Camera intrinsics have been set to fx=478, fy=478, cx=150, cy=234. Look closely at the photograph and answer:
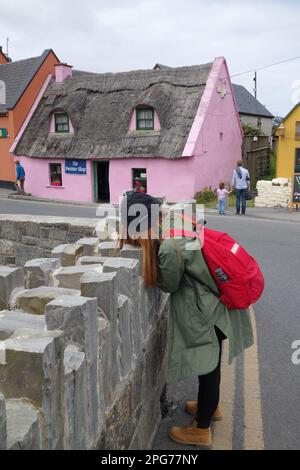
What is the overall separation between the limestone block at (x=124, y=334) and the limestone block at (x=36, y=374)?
0.89m

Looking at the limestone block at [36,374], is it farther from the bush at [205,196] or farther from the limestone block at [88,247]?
the bush at [205,196]

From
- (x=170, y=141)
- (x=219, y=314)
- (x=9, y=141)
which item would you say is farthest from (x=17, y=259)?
(x=9, y=141)

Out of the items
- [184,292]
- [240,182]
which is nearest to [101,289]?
[184,292]

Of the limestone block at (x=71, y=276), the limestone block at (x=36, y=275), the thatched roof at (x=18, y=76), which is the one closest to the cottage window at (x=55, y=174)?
the thatched roof at (x=18, y=76)

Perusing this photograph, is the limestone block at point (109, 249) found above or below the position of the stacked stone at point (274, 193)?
above

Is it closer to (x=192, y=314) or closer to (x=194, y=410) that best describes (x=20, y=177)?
(x=194, y=410)

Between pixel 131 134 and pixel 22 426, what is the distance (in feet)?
70.6

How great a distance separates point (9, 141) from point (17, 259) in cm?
2117

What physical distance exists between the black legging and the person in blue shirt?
22403 mm

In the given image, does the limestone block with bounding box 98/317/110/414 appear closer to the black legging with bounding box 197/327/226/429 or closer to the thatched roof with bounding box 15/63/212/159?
the black legging with bounding box 197/327/226/429

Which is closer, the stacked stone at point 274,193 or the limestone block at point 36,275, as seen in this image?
the limestone block at point 36,275

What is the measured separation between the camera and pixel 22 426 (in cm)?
166

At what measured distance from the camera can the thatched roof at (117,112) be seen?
21.5 metres

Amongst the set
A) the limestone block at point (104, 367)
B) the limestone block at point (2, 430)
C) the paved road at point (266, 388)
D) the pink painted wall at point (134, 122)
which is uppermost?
the pink painted wall at point (134, 122)
